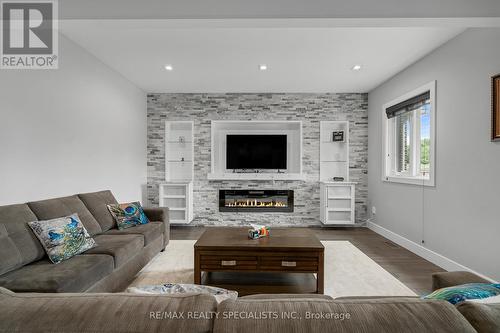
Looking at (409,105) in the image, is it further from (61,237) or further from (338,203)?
(61,237)

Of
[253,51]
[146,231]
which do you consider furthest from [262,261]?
[253,51]

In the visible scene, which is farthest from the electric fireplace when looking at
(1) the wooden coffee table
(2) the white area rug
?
(1) the wooden coffee table

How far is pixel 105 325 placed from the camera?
28.3 inches

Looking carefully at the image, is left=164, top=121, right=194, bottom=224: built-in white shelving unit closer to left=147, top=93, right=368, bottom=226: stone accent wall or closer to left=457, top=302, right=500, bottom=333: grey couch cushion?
left=147, top=93, right=368, bottom=226: stone accent wall

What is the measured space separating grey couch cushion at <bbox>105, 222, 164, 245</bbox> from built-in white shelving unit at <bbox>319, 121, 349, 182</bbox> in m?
3.37

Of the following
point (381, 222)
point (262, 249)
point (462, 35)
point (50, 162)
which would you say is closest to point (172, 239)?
point (50, 162)

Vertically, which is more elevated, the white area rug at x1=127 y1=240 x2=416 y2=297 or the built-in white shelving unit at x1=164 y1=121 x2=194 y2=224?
the built-in white shelving unit at x1=164 y1=121 x2=194 y2=224

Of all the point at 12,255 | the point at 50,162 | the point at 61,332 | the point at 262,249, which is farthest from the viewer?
the point at 50,162

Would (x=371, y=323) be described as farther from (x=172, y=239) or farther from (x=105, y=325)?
(x=172, y=239)

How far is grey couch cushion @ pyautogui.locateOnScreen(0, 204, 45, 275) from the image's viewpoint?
2.00 m

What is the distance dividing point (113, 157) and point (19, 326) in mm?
3893

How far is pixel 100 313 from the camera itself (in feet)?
2.45

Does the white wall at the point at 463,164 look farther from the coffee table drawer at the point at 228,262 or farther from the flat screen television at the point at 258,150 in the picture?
the flat screen television at the point at 258,150
